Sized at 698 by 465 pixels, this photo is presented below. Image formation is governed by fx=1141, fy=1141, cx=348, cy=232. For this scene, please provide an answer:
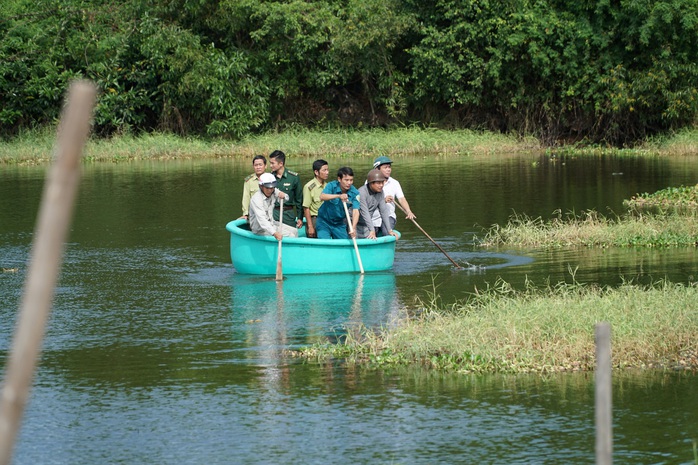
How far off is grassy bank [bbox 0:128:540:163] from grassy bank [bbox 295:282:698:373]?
23880mm

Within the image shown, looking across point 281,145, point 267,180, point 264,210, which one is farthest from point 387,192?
point 281,145

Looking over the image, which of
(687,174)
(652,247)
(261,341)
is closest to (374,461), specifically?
(261,341)

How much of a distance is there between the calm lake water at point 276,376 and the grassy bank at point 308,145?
1421cm

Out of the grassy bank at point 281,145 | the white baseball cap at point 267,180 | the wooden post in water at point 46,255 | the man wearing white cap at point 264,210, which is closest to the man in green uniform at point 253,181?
the man wearing white cap at point 264,210

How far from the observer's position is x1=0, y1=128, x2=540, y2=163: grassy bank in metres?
33.8

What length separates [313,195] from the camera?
14203 millimetres

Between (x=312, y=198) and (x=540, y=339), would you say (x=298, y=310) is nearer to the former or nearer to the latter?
(x=312, y=198)

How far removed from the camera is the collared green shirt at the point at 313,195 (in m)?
14.1

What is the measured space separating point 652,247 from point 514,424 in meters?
8.20

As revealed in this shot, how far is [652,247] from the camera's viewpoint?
49.8 feet

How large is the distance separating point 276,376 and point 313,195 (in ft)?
18.0

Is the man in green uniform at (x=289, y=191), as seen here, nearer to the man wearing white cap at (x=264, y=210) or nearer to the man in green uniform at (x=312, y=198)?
the man in green uniform at (x=312, y=198)

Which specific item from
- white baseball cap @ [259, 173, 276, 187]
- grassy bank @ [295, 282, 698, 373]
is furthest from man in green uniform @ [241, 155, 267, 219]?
grassy bank @ [295, 282, 698, 373]

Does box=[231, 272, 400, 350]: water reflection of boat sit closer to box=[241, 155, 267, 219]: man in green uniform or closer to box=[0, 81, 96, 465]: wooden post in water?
box=[241, 155, 267, 219]: man in green uniform
